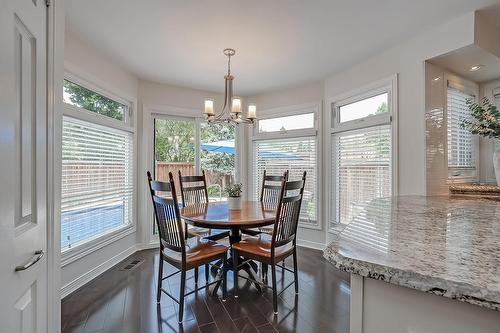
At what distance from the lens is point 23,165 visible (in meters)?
1.02

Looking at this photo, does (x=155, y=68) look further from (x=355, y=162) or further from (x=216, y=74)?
(x=355, y=162)

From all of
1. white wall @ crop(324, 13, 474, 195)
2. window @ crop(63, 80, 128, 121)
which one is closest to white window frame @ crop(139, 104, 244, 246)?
window @ crop(63, 80, 128, 121)

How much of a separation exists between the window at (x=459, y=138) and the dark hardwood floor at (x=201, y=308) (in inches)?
69.6

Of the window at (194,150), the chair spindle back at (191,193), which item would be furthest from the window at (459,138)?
the window at (194,150)

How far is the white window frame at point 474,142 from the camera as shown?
104 inches

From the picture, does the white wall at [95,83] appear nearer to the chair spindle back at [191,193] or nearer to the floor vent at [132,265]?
the floor vent at [132,265]

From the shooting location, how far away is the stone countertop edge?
49cm

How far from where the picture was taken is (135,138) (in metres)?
3.70

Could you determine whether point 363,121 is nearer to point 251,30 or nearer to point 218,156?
point 251,30

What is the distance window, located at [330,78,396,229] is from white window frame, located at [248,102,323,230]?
24 cm

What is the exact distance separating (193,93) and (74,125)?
198 cm

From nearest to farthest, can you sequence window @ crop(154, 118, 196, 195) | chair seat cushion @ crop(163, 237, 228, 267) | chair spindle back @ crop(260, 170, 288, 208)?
1. chair seat cushion @ crop(163, 237, 228, 267)
2. chair spindle back @ crop(260, 170, 288, 208)
3. window @ crop(154, 118, 196, 195)

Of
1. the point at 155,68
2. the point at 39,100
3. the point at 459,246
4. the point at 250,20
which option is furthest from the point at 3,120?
the point at 155,68

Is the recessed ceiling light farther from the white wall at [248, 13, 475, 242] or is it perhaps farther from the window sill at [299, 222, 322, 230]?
the window sill at [299, 222, 322, 230]
